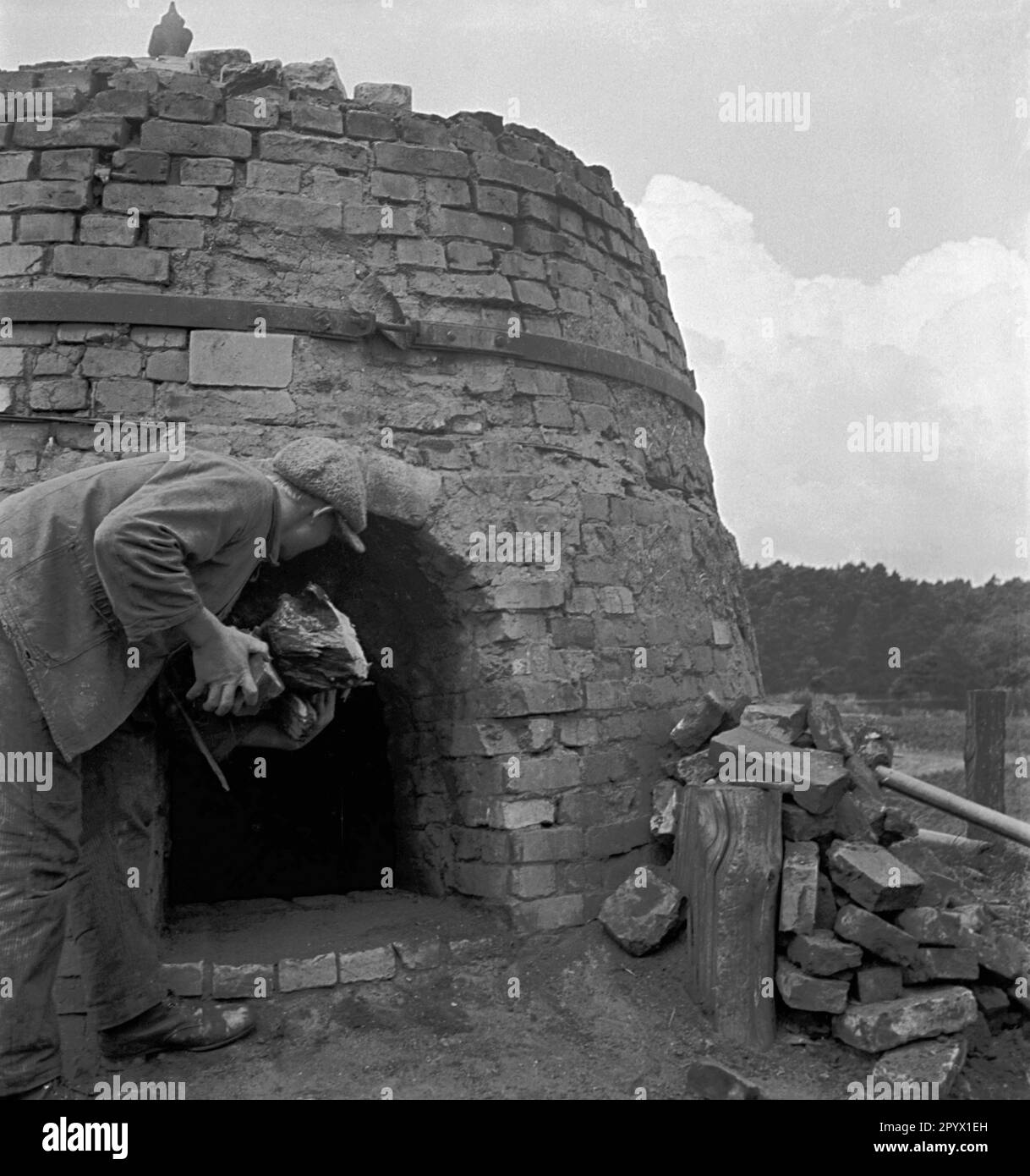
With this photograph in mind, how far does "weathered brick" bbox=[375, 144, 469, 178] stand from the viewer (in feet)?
14.7

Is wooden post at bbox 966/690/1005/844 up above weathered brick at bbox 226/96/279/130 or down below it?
below

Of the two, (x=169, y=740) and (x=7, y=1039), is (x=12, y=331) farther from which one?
(x=7, y=1039)

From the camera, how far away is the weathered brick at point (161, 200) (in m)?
4.16

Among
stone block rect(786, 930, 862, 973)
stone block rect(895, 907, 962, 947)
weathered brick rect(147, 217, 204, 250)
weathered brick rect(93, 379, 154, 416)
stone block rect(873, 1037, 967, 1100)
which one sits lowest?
stone block rect(873, 1037, 967, 1100)

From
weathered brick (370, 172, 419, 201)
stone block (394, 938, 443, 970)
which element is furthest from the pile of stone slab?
weathered brick (370, 172, 419, 201)

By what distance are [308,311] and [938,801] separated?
3.89 metres

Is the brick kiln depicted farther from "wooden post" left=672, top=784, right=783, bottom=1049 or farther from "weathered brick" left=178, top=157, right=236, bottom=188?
"wooden post" left=672, top=784, right=783, bottom=1049


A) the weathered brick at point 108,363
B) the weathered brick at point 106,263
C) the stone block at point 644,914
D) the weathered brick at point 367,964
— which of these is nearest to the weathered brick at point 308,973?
the weathered brick at point 367,964

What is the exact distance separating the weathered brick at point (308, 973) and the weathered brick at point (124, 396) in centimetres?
203

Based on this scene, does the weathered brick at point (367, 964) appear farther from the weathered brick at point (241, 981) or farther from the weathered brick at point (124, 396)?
the weathered brick at point (124, 396)

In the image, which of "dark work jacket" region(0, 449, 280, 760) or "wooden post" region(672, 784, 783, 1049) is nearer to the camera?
"dark work jacket" region(0, 449, 280, 760)

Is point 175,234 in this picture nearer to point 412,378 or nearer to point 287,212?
point 287,212

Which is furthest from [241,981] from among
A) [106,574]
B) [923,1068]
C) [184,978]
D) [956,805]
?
[956,805]

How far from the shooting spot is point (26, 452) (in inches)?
156
